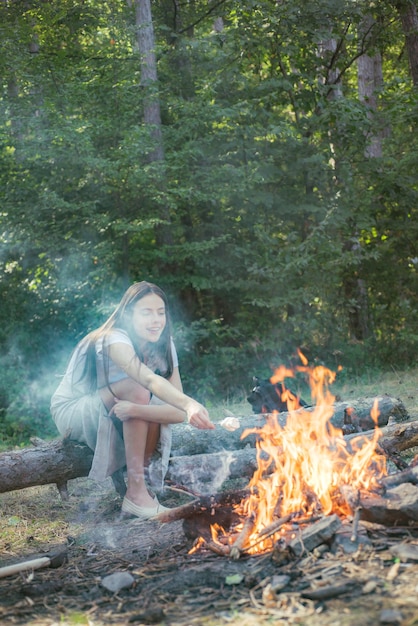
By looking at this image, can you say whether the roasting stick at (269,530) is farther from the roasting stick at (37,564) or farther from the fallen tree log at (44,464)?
the fallen tree log at (44,464)

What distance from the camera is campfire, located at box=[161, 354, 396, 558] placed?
12.6 feet

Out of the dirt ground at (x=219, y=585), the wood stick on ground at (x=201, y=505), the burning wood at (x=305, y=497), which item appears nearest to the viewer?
the dirt ground at (x=219, y=585)

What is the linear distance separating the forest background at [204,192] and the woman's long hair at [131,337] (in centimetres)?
537

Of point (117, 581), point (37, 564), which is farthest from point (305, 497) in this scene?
point (37, 564)

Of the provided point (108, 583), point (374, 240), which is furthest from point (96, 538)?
point (374, 240)

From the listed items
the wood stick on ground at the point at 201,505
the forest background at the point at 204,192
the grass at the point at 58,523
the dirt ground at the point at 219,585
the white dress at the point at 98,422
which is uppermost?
the forest background at the point at 204,192

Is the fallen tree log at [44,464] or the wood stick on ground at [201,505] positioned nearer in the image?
Answer: the wood stick on ground at [201,505]

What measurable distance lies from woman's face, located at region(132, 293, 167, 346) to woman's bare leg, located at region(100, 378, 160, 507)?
1.05 feet

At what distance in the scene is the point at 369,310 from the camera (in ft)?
44.6

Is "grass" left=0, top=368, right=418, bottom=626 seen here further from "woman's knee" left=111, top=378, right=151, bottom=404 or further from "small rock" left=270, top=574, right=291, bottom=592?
"woman's knee" left=111, top=378, right=151, bottom=404

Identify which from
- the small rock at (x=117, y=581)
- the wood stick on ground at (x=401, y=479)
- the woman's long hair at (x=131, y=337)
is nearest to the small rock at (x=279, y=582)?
the small rock at (x=117, y=581)

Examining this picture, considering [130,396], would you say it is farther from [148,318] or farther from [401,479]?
[401,479]

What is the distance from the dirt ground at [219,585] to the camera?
3.08 metres

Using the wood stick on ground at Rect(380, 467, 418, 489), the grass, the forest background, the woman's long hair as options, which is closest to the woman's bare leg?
the woman's long hair
